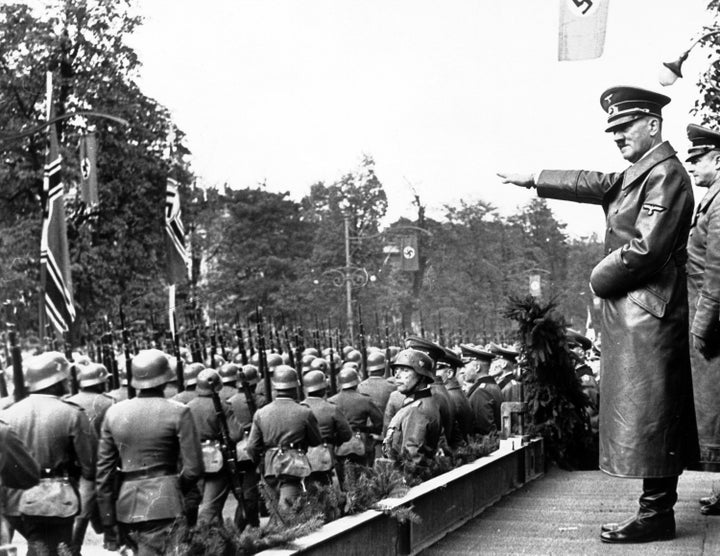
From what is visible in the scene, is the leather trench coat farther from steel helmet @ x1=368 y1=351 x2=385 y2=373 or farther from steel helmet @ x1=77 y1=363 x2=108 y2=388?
steel helmet @ x1=368 y1=351 x2=385 y2=373

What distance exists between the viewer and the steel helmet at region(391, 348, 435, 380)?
31.2 feet

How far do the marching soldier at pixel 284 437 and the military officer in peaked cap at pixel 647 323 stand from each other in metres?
5.08

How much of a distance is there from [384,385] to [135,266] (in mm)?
21051

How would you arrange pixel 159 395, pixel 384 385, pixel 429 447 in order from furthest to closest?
pixel 384 385, pixel 429 447, pixel 159 395

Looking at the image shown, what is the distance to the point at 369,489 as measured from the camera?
7137 millimetres

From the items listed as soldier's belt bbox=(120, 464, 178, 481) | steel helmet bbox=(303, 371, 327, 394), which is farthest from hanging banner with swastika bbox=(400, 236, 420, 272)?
soldier's belt bbox=(120, 464, 178, 481)

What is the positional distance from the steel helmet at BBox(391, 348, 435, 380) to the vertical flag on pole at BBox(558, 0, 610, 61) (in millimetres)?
5612

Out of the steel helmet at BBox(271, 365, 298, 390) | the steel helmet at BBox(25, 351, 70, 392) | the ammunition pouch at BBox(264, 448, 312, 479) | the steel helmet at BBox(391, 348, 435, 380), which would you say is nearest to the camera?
the steel helmet at BBox(25, 351, 70, 392)

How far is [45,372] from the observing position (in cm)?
873

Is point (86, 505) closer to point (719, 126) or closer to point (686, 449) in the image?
point (686, 449)

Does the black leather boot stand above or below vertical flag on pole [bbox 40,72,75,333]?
below

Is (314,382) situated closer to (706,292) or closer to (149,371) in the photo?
(149,371)

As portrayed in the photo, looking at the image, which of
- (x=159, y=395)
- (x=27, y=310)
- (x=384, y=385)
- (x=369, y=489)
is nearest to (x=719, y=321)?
(x=369, y=489)

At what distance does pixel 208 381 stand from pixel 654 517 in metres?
5.76
